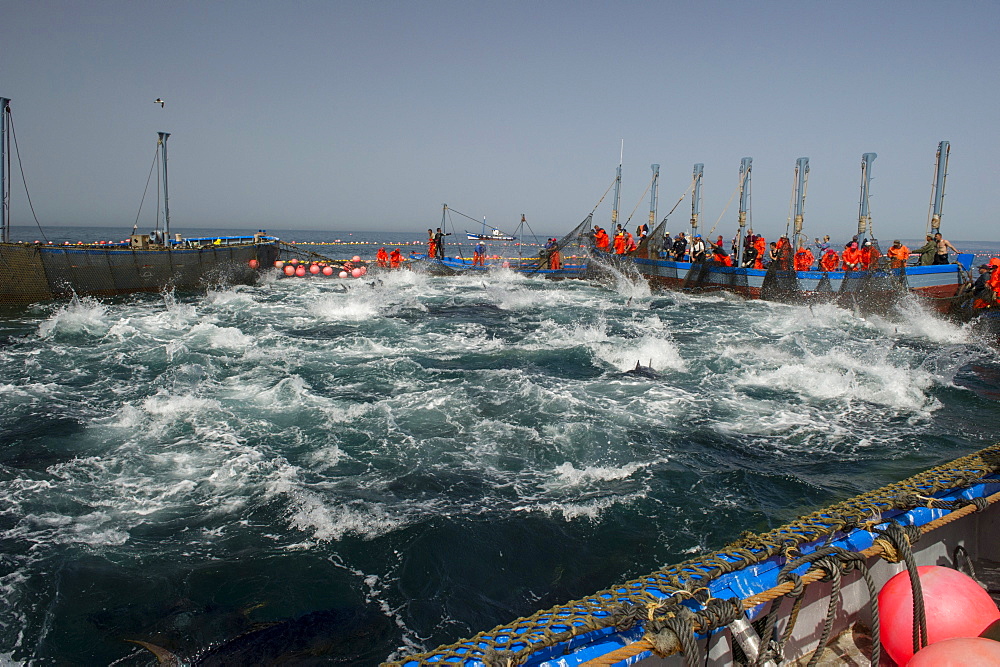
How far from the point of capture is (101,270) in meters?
18.8

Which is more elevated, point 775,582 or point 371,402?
point 775,582

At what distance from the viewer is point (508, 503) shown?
21.3 feet

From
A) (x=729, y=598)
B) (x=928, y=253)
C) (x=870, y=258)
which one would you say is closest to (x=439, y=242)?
(x=870, y=258)

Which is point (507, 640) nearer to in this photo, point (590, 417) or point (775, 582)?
point (775, 582)

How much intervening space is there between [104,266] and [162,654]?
1870 centimetres

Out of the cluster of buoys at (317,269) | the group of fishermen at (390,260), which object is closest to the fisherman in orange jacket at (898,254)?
the group of fishermen at (390,260)

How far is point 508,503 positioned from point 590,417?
316 cm

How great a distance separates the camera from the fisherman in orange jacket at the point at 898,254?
19.8 m

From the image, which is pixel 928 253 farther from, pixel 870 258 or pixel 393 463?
pixel 393 463

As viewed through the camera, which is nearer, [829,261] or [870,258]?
[870,258]

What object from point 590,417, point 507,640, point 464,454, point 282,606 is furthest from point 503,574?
point 590,417

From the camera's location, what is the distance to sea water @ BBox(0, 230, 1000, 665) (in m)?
4.81

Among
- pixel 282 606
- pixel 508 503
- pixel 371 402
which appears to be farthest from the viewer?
pixel 371 402

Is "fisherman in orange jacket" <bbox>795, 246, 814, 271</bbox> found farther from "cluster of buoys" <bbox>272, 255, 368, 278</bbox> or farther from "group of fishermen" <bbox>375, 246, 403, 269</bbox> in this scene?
"cluster of buoys" <bbox>272, 255, 368, 278</bbox>
